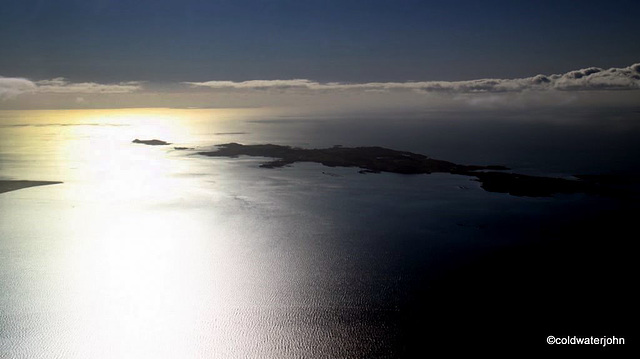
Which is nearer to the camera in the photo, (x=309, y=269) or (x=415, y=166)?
(x=309, y=269)

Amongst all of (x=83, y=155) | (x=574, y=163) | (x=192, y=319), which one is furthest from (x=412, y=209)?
(x=83, y=155)

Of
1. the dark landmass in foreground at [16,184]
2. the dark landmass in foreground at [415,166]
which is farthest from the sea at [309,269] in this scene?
the dark landmass in foreground at [415,166]

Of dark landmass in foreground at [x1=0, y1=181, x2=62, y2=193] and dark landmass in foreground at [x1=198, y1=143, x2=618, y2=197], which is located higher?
dark landmass in foreground at [x1=198, y1=143, x2=618, y2=197]

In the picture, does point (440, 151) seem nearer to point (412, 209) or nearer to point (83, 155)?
point (412, 209)

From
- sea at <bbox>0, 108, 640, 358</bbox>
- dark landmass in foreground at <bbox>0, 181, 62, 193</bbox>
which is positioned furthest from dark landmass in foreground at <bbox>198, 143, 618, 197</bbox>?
dark landmass in foreground at <bbox>0, 181, 62, 193</bbox>

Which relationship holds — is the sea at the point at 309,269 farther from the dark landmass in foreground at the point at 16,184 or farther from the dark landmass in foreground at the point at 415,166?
the dark landmass in foreground at the point at 415,166

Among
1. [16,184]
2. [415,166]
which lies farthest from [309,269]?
[16,184]

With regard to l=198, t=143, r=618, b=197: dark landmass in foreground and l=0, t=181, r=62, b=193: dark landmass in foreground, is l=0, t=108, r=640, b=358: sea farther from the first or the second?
l=198, t=143, r=618, b=197: dark landmass in foreground

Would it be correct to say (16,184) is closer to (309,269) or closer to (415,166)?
(309,269)
